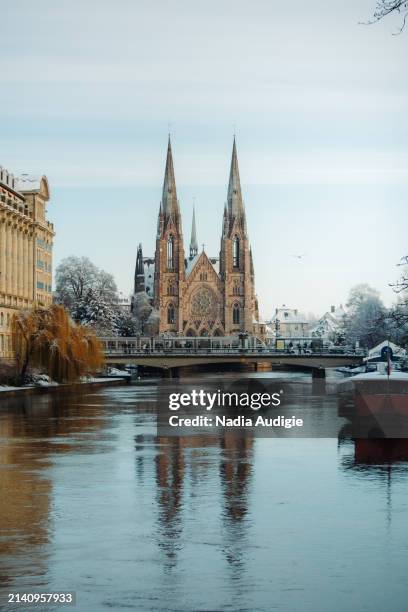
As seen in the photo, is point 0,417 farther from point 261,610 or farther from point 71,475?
point 261,610

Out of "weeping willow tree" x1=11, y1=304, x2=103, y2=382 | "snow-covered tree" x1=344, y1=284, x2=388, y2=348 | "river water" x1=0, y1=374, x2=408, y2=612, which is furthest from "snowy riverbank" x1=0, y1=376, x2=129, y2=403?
"snow-covered tree" x1=344, y1=284, x2=388, y2=348

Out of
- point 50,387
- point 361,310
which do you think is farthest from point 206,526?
point 361,310

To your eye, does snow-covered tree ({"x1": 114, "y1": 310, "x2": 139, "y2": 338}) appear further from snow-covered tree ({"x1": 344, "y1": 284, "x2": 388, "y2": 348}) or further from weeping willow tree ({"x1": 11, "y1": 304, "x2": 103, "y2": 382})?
weeping willow tree ({"x1": 11, "y1": 304, "x2": 103, "y2": 382})

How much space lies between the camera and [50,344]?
8288 cm

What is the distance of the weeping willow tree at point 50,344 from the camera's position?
269 feet

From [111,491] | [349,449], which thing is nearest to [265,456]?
[349,449]

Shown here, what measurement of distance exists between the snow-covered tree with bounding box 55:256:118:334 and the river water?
98.0 metres

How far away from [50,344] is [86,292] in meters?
58.3

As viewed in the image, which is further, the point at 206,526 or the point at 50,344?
the point at 50,344

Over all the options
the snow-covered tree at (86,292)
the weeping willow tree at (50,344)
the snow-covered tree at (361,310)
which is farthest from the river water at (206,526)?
the snow-covered tree at (361,310)

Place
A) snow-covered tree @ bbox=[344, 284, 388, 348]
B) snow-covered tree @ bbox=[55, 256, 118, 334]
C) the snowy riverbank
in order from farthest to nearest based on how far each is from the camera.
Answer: snow-covered tree @ bbox=[344, 284, 388, 348] < snow-covered tree @ bbox=[55, 256, 118, 334] < the snowy riverbank

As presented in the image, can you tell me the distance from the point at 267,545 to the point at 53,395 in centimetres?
5715

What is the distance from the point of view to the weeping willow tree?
269 feet

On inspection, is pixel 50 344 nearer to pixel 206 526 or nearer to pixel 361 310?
pixel 206 526
